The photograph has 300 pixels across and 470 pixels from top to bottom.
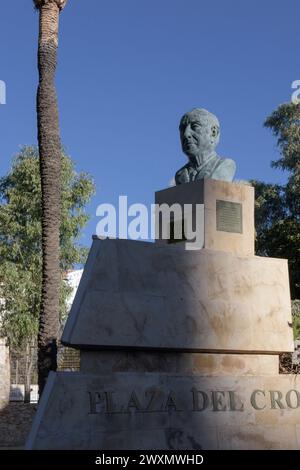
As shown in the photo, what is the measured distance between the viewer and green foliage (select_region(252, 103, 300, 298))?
96.0 feet

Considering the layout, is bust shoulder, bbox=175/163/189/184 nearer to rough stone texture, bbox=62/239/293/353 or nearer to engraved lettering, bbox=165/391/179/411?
rough stone texture, bbox=62/239/293/353

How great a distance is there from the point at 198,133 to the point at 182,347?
2.45 m

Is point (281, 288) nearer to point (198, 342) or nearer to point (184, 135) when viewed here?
point (198, 342)

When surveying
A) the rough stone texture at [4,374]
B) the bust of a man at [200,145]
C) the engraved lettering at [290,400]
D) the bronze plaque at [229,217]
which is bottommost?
the rough stone texture at [4,374]

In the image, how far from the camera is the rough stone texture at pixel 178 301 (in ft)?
22.0

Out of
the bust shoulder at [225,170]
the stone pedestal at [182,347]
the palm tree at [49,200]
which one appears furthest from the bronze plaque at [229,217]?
the palm tree at [49,200]

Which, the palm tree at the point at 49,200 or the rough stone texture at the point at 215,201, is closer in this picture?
the rough stone texture at the point at 215,201

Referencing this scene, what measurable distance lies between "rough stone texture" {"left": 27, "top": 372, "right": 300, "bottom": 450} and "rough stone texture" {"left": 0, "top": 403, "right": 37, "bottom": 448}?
10858 millimetres

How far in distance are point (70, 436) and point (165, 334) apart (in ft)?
4.50

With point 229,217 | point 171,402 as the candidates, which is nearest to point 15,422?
point 229,217

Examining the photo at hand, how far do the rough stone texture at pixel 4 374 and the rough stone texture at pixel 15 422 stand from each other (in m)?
0.26

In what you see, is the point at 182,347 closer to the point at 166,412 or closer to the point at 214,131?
the point at 166,412

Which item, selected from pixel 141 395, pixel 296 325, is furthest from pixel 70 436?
pixel 296 325

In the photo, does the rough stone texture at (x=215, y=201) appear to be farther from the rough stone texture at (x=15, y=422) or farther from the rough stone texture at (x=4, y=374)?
the rough stone texture at (x=4, y=374)
